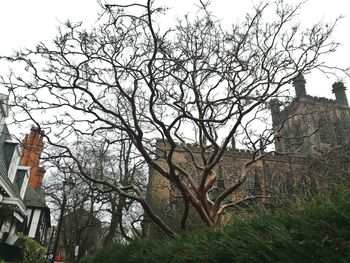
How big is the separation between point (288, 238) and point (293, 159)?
37322 millimetres

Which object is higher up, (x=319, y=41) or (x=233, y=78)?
(x=319, y=41)

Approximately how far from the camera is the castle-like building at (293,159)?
1280 centimetres

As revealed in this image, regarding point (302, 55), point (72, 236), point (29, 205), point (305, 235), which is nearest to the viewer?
point (305, 235)

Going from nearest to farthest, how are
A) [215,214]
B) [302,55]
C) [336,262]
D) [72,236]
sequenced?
[336,262], [215,214], [302,55], [72,236]

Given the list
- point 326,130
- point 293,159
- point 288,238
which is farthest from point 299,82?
point 293,159

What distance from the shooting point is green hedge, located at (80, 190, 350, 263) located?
2539mm

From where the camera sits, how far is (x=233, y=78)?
10.6 meters

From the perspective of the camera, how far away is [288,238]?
2816 millimetres

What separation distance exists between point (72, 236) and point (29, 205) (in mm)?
10046

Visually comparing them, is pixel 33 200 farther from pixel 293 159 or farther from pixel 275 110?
pixel 293 159

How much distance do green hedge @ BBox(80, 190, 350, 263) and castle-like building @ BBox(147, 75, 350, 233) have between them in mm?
2122

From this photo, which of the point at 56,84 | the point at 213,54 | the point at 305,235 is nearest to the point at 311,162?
the point at 213,54

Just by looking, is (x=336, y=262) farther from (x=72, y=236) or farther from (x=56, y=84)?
(x=72, y=236)

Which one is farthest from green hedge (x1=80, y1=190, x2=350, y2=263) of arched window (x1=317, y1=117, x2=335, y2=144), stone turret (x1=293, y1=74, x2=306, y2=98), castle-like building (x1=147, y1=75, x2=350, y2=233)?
arched window (x1=317, y1=117, x2=335, y2=144)
